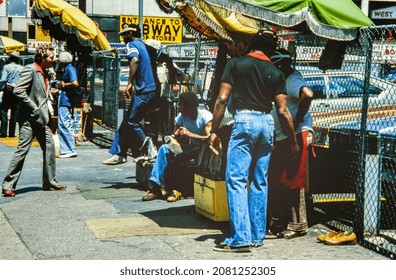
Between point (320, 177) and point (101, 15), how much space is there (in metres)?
30.0

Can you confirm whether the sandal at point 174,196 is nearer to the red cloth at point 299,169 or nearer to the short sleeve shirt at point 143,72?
the short sleeve shirt at point 143,72

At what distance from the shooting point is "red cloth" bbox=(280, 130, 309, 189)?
6.87 m

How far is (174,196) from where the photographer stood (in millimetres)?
8562

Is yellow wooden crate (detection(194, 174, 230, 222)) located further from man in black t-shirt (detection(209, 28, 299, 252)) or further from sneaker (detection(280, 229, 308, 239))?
man in black t-shirt (detection(209, 28, 299, 252))

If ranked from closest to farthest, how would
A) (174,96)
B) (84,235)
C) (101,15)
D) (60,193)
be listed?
1. (84,235)
2. (60,193)
3. (174,96)
4. (101,15)

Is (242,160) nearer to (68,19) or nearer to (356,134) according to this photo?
(356,134)

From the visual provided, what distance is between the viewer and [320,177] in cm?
788

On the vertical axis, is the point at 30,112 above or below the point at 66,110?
above

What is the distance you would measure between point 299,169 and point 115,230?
1.83 metres

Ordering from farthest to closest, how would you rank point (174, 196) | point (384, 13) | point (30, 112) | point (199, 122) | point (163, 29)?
point (163, 29)
point (384, 13)
point (30, 112)
point (174, 196)
point (199, 122)

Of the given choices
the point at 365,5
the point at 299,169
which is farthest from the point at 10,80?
the point at 365,5

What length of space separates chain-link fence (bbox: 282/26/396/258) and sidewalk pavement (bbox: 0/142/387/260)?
401mm
